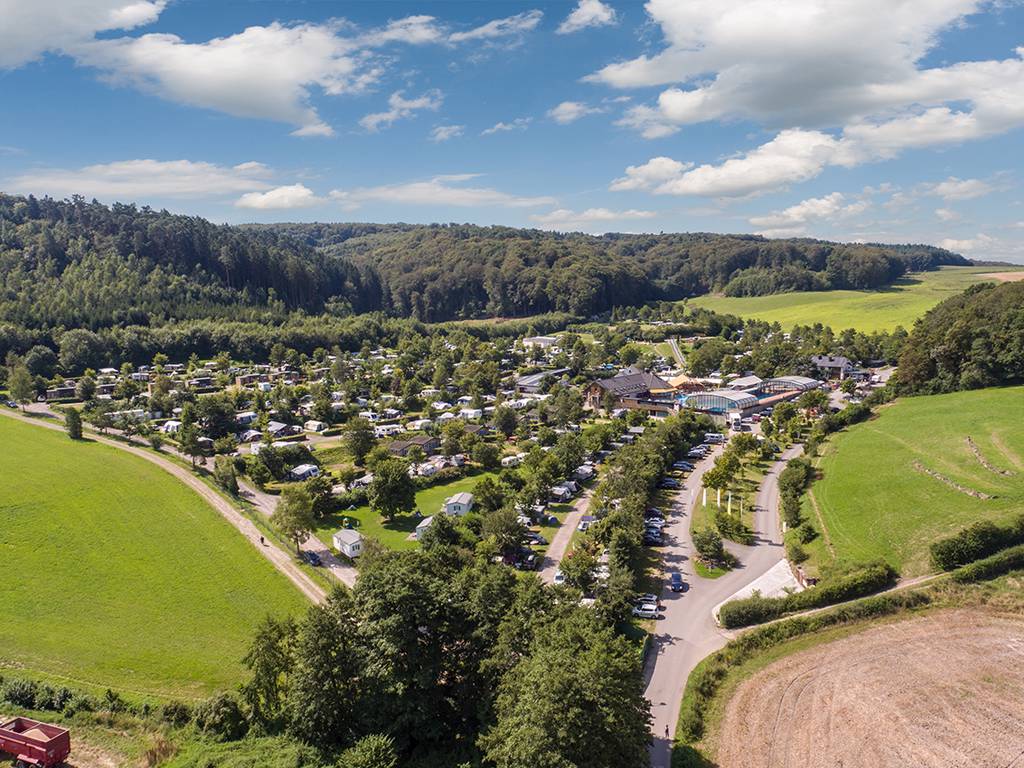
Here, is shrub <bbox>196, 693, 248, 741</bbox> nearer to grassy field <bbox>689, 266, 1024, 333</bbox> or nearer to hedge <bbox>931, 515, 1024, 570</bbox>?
hedge <bbox>931, 515, 1024, 570</bbox>

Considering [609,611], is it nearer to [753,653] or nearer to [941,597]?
[753,653]

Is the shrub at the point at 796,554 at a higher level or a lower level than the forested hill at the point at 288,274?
lower

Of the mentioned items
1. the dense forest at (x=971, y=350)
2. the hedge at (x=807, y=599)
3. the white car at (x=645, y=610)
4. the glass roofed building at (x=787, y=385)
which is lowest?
the white car at (x=645, y=610)

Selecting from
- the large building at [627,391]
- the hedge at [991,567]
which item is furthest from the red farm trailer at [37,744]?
the large building at [627,391]

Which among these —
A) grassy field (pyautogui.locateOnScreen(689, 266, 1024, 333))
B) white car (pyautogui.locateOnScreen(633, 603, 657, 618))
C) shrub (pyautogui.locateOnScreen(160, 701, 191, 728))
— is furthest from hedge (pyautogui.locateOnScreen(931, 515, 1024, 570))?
grassy field (pyautogui.locateOnScreen(689, 266, 1024, 333))

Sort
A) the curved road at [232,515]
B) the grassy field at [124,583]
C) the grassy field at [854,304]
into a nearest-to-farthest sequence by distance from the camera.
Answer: the grassy field at [124,583] → the curved road at [232,515] → the grassy field at [854,304]

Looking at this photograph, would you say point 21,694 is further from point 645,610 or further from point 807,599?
point 807,599

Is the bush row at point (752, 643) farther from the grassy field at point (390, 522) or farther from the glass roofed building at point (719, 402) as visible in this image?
the glass roofed building at point (719, 402)
